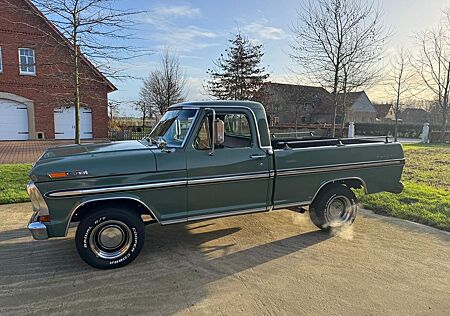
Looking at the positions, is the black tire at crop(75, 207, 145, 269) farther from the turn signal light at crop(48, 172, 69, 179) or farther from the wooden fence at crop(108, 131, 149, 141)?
the wooden fence at crop(108, 131, 149, 141)

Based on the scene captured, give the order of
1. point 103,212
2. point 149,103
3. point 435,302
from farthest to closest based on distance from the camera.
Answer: point 149,103 → point 103,212 → point 435,302

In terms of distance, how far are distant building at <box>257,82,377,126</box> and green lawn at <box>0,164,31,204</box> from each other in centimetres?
1309

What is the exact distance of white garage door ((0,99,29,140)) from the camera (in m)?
19.9

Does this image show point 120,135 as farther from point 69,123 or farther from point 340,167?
point 340,167

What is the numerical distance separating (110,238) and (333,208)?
3.60 m

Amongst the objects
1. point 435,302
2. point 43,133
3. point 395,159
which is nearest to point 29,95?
point 43,133

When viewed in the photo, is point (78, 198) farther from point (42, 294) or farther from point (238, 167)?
point (238, 167)

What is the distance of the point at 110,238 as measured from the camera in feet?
13.3

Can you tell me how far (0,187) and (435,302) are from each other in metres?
9.03

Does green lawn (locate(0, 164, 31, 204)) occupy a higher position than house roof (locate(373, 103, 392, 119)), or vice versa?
house roof (locate(373, 103, 392, 119))

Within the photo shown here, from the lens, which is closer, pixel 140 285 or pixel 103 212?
pixel 140 285

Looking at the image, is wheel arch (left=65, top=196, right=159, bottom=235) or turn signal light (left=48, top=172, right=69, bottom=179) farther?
wheel arch (left=65, top=196, right=159, bottom=235)

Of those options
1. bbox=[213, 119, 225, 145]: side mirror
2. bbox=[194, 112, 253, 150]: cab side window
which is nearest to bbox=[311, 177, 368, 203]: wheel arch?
bbox=[194, 112, 253, 150]: cab side window

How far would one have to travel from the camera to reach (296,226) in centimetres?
557
